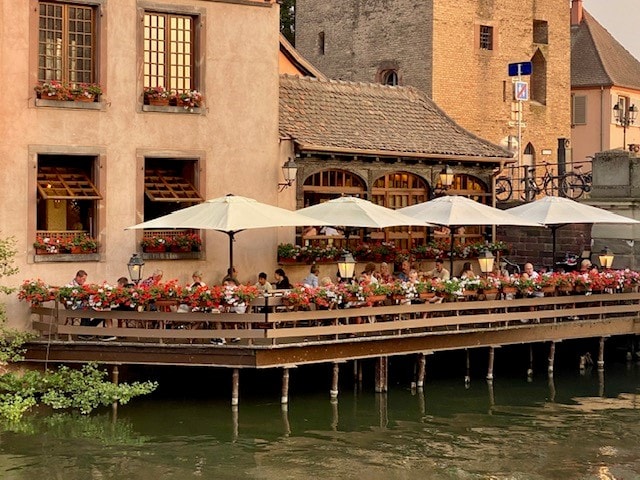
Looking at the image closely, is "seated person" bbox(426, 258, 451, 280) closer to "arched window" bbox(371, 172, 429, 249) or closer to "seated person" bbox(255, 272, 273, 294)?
"arched window" bbox(371, 172, 429, 249)

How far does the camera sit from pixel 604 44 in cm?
5862

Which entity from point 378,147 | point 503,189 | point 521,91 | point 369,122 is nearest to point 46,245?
point 378,147

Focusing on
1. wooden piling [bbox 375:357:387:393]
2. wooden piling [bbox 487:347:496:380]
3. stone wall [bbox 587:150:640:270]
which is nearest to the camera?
wooden piling [bbox 375:357:387:393]

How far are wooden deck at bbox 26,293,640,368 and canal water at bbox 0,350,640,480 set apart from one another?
0.94 meters

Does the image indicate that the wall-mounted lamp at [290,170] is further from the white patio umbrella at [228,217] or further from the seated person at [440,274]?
the seated person at [440,274]

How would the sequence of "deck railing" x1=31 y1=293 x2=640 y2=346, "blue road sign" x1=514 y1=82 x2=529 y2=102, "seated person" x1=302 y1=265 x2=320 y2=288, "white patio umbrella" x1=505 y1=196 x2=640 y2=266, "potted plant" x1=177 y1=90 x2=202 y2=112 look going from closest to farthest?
"deck railing" x1=31 y1=293 x2=640 y2=346 < "potted plant" x1=177 y1=90 x2=202 y2=112 < "seated person" x1=302 y1=265 x2=320 y2=288 < "white patio umbrella" x1=505 y1=196 x2=640 y2=266 < "blue road sign" x1=514 y1=82 x2=529 y2=102

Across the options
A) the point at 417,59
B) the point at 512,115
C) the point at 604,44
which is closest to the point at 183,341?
the point at 417,59

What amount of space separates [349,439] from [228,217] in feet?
14.6

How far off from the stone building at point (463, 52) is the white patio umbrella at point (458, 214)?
661 inches

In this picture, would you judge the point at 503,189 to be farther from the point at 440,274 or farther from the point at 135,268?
the point at 135,268

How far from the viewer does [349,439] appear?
1948 centimetres

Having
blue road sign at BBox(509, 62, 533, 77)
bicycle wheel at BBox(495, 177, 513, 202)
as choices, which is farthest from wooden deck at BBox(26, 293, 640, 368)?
blue road sign at BBox(509, 62, 533, 77)

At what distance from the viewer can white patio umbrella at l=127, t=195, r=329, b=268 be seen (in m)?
21.5

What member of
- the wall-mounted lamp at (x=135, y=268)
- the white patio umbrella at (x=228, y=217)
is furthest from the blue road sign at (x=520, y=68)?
the wall-mounted lamp at (x=135, y=268)
